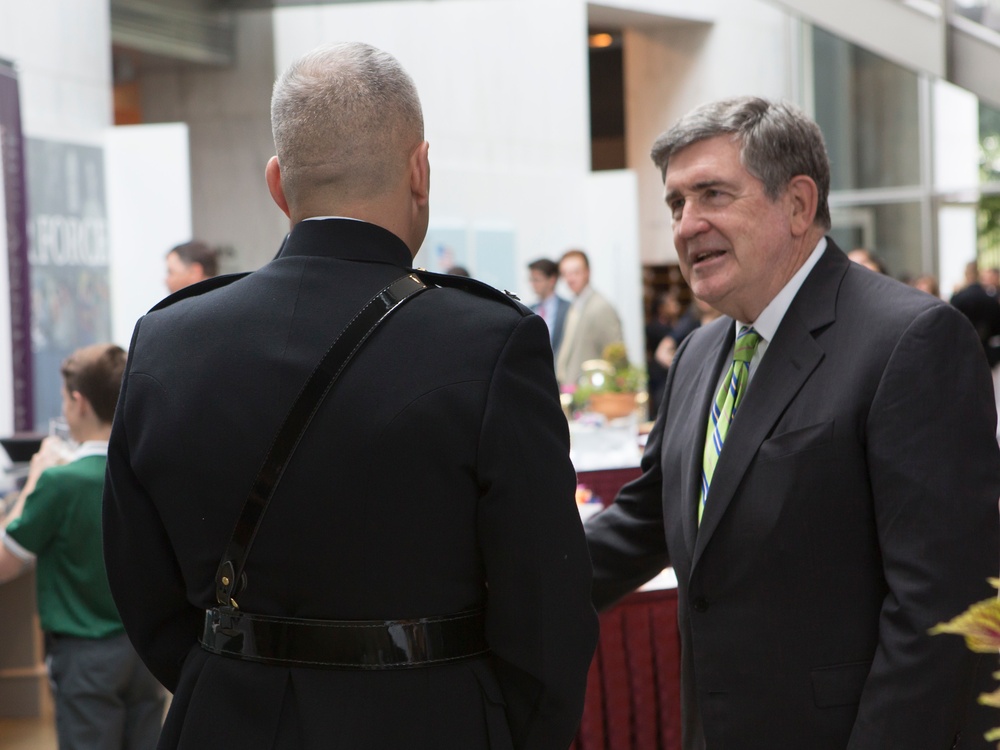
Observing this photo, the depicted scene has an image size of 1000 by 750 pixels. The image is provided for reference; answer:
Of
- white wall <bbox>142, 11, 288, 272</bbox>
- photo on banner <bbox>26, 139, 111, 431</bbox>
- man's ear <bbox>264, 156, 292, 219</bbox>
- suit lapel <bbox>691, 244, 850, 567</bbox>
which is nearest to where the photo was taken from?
man's ear <bbox>264, 156, 292, 219</bbox>

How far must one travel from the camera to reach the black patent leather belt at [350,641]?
53.5 inches

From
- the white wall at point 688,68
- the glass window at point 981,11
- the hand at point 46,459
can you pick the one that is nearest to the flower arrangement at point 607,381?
the glass window at point 981,11

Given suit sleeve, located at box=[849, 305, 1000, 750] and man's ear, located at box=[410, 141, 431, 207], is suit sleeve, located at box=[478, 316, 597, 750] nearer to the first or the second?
man's ear, located at box=[410, 141, 431, 207]

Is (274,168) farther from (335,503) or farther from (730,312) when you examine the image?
(730,312)

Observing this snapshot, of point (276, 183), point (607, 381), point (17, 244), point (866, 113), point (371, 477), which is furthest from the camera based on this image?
point (866, 113)

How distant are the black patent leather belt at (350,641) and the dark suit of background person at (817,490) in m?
0.51

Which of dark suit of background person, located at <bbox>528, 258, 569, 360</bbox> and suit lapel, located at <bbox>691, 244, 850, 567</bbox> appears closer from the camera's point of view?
suit lapel, located at <bbox>691, 244, 850, 567</bbox>

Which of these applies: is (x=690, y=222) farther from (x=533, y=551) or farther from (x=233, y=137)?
(x=233, y=137)

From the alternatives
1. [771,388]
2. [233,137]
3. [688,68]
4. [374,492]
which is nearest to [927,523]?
[771,388]

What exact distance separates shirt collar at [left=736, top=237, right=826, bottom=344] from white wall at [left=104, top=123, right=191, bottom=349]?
609 cm

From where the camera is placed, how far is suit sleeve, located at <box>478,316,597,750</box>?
1.33m

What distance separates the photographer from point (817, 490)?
165 centimetres

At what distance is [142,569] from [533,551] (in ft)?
1.65

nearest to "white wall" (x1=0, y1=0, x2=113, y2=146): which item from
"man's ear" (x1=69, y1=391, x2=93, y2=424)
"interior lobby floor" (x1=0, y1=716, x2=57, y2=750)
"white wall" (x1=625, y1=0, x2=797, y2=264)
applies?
"interior lobby floor" (x1=0, y1=716, x2=57, y2=750)
